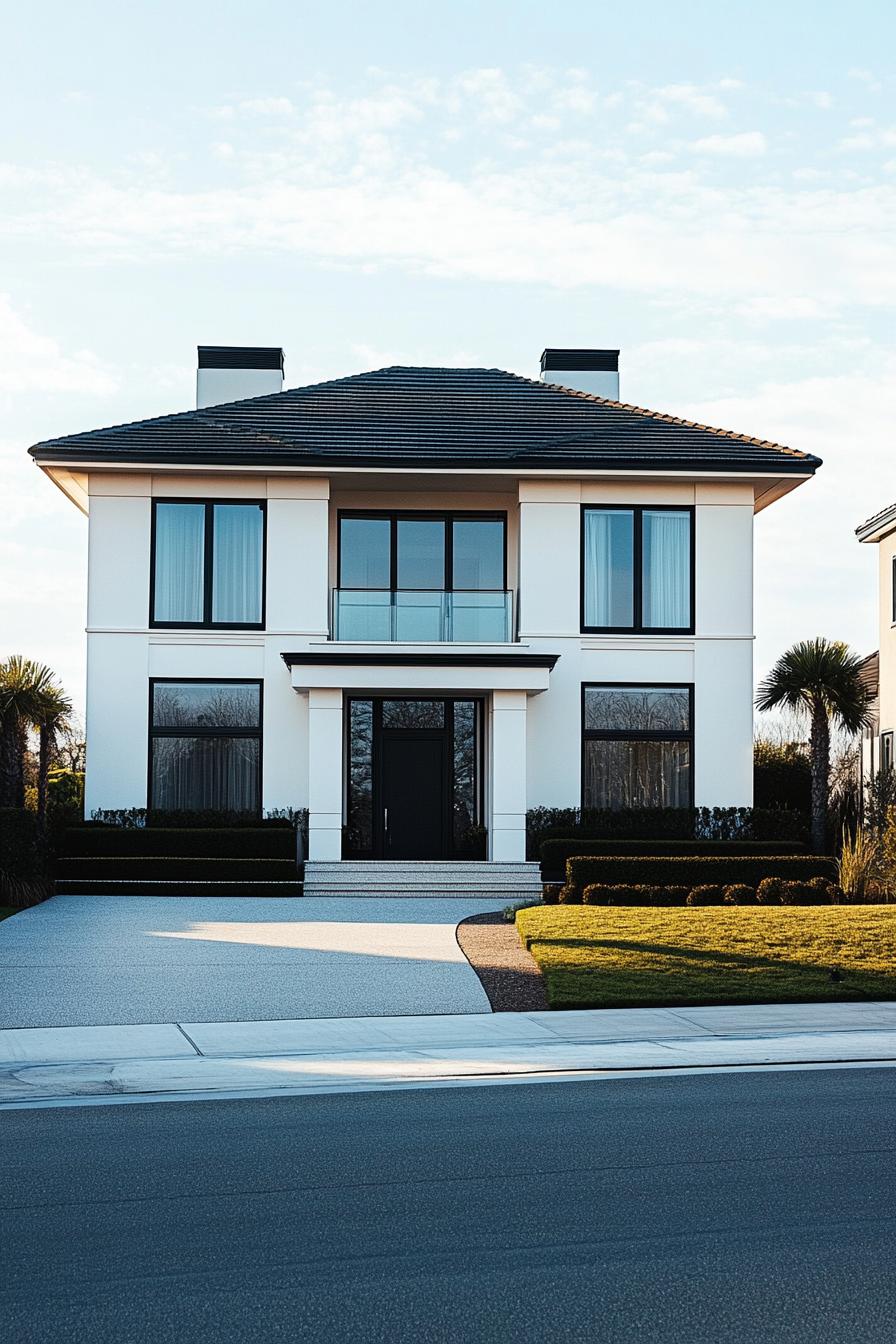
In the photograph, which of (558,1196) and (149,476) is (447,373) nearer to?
(149,476)

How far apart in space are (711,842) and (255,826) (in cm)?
804

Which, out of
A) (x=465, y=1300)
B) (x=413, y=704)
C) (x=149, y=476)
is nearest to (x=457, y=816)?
(x=413, y=704)

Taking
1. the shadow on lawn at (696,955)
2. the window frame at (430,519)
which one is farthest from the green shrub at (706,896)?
the window frame at (430,519)

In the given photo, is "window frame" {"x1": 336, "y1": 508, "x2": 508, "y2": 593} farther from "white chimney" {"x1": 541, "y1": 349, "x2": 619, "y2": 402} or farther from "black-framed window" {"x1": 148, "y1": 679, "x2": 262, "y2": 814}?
"white chimney" {"x1": 541, "y1": 349, "x2": 619, "y2": 402}

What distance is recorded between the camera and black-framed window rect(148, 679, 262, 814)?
27.2 m

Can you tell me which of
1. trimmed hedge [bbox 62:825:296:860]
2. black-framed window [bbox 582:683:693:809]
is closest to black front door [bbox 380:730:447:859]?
black-framed window [bbox 582:683:693:809]

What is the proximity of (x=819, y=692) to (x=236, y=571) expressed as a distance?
1136 centimetres

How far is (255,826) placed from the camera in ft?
86.6

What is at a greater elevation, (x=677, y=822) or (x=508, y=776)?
(x=508, y=776)

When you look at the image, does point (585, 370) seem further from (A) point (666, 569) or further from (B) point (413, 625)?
(B) point (413, 625)

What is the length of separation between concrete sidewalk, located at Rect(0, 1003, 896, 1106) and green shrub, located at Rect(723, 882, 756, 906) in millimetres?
7634

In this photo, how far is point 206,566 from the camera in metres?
27.6

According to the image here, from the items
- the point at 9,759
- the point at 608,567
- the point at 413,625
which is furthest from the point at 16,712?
the point at 608,567

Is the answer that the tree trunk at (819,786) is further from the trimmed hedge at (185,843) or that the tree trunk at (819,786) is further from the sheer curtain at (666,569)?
the trimmed hedge at (185,843)
